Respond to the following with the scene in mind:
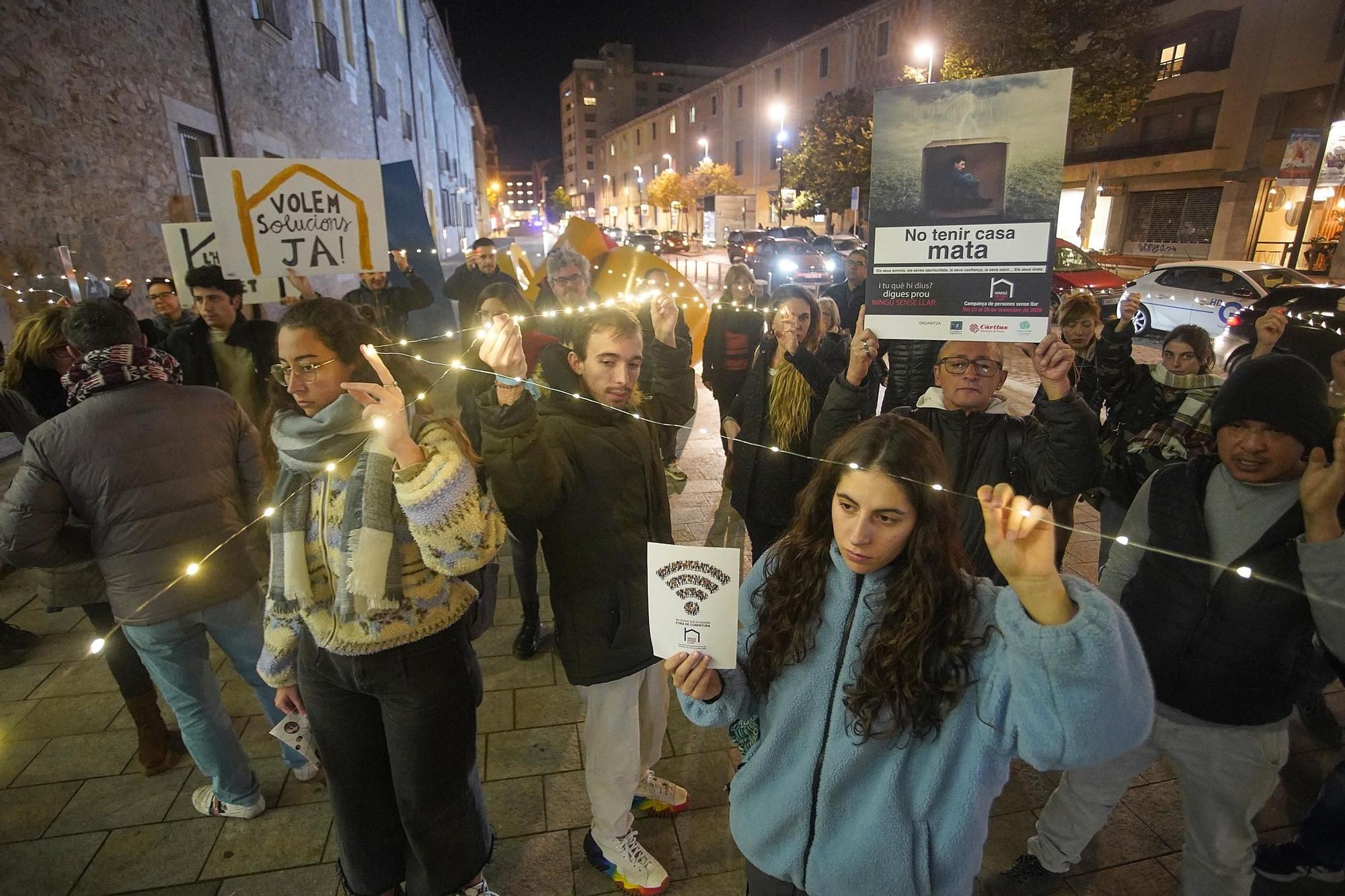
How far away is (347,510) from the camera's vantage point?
1.99 metres

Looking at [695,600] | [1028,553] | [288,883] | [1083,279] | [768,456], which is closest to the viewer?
[1028,553]

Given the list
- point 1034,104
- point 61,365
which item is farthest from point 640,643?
point 61,365

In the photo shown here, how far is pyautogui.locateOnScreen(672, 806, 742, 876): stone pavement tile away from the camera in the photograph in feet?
8.85

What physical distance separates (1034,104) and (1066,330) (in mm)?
2067

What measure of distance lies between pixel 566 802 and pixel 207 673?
5.30ft

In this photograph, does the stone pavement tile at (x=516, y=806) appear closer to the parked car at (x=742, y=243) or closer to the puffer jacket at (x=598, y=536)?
the puffer jacket at (x=598, y=536)

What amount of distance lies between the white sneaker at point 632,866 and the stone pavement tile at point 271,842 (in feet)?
3.86

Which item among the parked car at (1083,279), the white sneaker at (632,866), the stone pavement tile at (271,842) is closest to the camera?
the white sneaker at (632,866)

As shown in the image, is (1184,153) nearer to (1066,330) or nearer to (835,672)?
(1066,330)

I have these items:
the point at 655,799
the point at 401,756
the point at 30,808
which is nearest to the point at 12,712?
the point at 30,808

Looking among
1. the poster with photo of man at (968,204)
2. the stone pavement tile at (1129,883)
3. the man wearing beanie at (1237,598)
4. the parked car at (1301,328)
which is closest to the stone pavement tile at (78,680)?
the poster with photo of man at (968,204)

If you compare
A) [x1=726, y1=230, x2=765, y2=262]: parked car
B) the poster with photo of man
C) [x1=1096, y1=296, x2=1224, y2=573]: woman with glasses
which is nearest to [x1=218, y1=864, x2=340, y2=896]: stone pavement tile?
the poster with photo of man

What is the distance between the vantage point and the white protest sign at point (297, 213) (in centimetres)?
445

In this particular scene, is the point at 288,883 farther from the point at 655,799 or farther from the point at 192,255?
the point at 192,255
